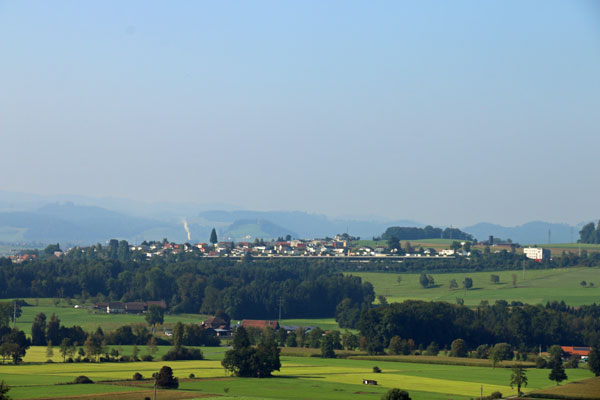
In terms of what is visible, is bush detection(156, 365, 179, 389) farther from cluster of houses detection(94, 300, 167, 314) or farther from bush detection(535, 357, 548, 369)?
cluster of houses detection(94, 300, 167, 314)

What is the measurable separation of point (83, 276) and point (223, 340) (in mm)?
62352

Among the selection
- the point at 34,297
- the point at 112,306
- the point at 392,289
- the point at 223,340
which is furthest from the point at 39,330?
the point at 392,289

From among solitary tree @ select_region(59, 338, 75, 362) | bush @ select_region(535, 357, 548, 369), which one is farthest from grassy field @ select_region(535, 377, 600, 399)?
solitary tree @ select_region(59, 338, 75, 362)

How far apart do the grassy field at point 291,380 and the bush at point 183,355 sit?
1.59 metres

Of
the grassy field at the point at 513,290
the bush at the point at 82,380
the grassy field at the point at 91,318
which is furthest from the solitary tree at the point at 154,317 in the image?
the bush at the point at 82,380

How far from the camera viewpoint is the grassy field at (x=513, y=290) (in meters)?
163

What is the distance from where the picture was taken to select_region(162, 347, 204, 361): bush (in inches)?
3856

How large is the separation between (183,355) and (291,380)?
22.0 meters

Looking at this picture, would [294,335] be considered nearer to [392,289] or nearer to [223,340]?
[223,340]

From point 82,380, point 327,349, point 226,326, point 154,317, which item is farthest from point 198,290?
point 82,380

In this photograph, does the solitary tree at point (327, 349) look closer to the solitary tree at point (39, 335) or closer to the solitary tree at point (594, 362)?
the solitary tree at point (594, 362)

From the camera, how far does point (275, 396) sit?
228 ft

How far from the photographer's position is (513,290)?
176m

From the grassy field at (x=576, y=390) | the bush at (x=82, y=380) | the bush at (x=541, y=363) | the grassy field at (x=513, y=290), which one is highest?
the grassy field at (x=513, y=290)
